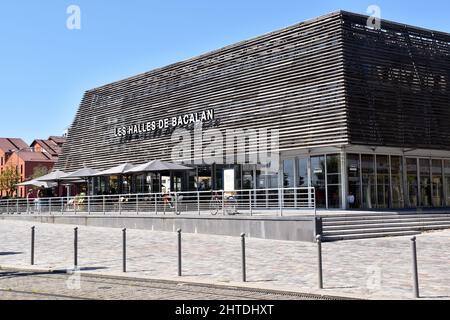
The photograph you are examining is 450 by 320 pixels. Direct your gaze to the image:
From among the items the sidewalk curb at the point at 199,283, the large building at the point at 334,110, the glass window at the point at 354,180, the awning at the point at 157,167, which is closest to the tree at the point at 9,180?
the large building at the point at 334,110

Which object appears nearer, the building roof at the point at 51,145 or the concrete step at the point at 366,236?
the concrete step at the point at 366,236

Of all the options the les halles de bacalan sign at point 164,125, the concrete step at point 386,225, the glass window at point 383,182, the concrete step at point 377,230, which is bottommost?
the concrete step at point 377,230

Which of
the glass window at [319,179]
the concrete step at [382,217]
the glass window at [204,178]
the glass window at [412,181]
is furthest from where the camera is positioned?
the glass window at [204,178]

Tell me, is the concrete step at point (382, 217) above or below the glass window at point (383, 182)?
below

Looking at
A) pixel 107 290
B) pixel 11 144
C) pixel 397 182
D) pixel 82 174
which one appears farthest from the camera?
pixel 11 144

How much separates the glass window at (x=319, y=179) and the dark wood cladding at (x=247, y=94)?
201 cm

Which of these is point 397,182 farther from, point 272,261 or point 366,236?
point 272,261

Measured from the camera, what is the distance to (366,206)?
27.8 m

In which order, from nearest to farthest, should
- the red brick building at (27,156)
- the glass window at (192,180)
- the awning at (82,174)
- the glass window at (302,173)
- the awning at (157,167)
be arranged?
the glass window at (302,173)
the awning at (157,167)
the glass window at (192,180)
the awning at (82,174)
the red brick building at (27,156)

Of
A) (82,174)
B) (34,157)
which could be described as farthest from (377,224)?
(34,157)

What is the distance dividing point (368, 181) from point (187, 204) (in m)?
9.97

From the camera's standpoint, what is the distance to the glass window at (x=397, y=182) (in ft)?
95.4

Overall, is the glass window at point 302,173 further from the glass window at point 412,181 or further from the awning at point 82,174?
the awning at point 82,174

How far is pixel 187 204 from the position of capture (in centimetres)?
2467
